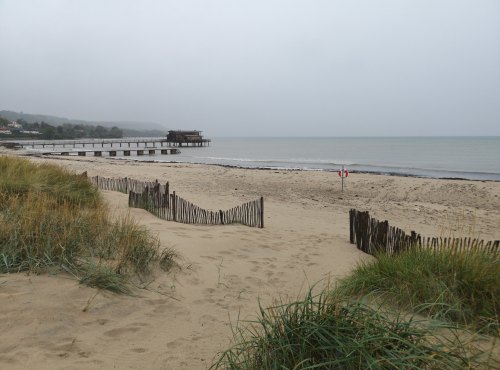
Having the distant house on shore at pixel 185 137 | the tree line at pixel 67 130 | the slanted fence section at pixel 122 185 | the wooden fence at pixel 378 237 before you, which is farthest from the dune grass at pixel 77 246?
the tree line at pixel 67 130

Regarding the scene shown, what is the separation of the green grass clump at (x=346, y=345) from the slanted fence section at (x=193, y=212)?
19.3 feet

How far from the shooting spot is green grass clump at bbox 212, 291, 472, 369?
208 cm

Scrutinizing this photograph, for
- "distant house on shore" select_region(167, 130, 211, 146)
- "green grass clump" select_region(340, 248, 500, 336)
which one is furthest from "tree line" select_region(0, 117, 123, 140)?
"green grass clump" select_region(340, 248, 500, 336)

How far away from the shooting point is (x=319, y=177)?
898 inches

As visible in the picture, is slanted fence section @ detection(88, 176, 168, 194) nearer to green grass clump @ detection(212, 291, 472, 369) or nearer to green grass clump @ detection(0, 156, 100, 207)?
green grass clump @ detection(0, 156, 100, 207)

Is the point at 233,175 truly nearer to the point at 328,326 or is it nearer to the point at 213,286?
the point at 213,286

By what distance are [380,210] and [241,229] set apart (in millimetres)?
7435

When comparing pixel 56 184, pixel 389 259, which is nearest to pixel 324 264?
pixel 389 259

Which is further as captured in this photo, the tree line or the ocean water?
the tree line

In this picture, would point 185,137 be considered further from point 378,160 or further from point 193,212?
point 193,212

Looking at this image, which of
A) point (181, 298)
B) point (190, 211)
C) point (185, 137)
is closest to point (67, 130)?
point (185, 137)

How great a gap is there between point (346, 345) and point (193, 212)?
21.5 feet

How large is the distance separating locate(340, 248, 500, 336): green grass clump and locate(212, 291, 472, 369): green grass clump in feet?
2.71

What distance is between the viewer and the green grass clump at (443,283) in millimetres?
3197
